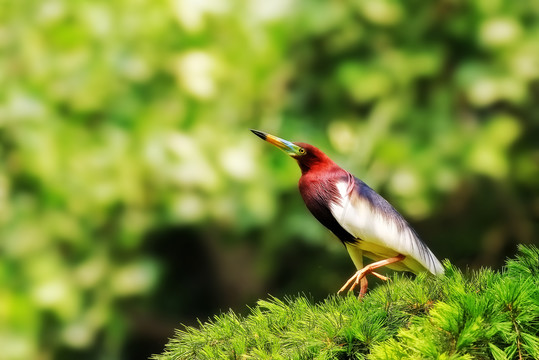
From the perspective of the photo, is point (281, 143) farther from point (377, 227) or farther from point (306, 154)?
point (377, 227)

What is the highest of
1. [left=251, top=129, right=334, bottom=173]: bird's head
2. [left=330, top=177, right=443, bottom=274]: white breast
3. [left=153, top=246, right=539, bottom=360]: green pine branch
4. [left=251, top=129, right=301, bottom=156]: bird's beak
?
[left=251, top=129, right=301, bottom=156]: bird's beak

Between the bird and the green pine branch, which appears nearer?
the green pine branch

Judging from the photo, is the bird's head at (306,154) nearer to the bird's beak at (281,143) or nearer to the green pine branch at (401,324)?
the bird's beak at (281,143)

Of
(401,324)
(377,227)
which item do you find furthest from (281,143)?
(401,324)

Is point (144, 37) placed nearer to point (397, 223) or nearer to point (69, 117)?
point (69, 117)

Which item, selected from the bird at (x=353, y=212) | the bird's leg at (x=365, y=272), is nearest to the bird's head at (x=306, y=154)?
the bird at (x=353, y=212)

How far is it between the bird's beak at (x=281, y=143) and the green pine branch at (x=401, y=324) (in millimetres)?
218

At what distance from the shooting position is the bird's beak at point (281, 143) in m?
1.18

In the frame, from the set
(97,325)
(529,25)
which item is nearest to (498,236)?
(529,25)

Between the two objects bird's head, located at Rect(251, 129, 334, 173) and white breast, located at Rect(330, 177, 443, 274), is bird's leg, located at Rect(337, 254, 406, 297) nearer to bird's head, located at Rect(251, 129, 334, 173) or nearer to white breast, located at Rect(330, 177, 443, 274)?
white breast, located at Rect(330, 177, 443, 274)

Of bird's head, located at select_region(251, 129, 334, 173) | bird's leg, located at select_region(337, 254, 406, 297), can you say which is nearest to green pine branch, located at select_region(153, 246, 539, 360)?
bird's leg, located at select_region(337, 254, 406, 297)

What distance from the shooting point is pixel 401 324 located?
97 centimetres

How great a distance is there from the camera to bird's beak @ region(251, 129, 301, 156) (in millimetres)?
1184

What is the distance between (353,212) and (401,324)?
267mm
